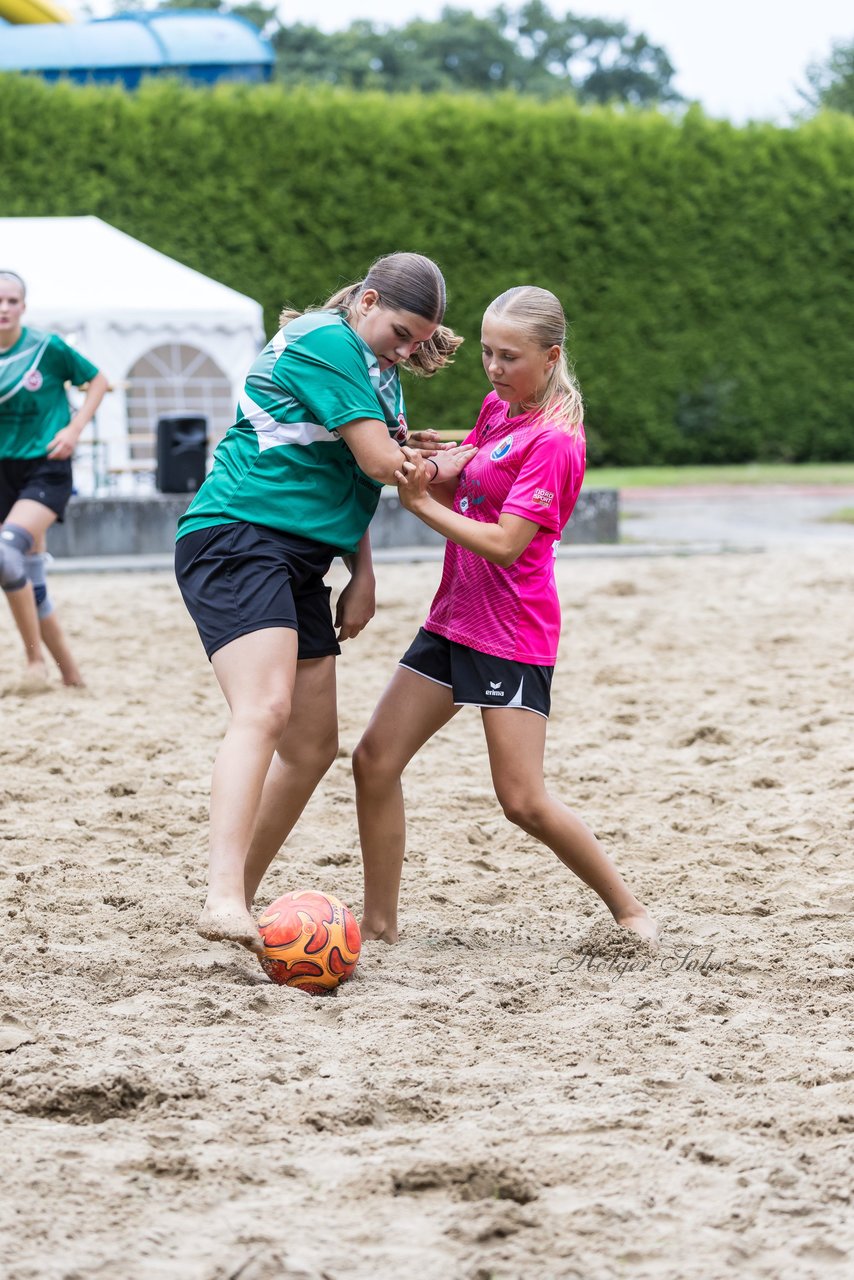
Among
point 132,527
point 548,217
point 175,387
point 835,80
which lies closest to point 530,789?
point 132,527

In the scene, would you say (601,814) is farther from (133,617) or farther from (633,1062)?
(133,617)

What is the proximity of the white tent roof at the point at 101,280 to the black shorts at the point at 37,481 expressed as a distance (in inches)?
264

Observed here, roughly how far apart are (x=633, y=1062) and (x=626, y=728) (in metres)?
3.38

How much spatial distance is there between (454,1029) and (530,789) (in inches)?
25.5

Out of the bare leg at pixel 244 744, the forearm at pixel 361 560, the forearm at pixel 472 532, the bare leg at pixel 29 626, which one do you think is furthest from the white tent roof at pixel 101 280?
the forearm at pixel 472 532

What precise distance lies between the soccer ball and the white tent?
10511 mm

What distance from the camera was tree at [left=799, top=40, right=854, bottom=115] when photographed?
35.2m

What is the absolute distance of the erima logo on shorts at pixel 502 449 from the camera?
11.6 feet

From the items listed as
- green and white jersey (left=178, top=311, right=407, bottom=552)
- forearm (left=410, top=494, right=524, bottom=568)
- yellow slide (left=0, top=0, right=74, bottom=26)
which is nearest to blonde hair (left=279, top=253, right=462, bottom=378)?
green and white jersey (left=178, top=311, right=407, bottom=552)

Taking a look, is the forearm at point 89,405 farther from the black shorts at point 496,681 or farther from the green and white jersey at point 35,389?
the black shorts at point 496,681

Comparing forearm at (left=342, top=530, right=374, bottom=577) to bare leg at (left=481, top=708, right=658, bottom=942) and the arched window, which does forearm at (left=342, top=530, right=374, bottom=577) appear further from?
the arched window

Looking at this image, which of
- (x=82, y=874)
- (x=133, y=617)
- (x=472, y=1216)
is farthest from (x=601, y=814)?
(x=133, y=617)

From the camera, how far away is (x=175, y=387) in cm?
1512

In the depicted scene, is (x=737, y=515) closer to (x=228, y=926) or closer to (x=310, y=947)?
(x=310, y=947)
